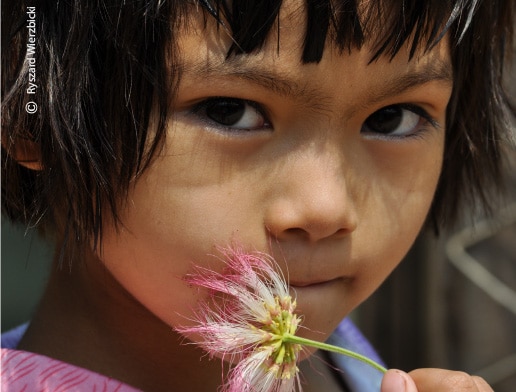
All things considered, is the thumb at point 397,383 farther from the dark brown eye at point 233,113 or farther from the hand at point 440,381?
the dark brown eye at point 233,113

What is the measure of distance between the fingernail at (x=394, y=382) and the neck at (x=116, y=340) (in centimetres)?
30

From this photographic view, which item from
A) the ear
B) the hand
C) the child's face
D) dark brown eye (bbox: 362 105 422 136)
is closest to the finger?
the hand

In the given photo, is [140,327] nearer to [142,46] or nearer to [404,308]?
[142,46]

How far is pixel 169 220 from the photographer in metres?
0.93

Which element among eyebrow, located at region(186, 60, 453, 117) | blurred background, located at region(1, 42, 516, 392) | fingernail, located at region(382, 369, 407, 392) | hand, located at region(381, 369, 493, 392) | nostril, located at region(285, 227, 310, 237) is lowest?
blurred background, located at region(1, 42, 516, 392)

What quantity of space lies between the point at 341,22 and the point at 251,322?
0.31 metres

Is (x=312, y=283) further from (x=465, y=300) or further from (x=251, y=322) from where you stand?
(x=465, y=300)

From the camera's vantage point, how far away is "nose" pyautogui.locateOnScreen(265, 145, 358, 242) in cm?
90

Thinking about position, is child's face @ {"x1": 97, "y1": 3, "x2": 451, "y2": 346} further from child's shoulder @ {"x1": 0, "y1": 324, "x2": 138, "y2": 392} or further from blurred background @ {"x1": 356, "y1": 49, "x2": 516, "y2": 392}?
blurred background @ {"x1": 356, "y1": 49, "x2": 516, "y2": 392}

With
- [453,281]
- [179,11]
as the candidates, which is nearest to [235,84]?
[179,11]

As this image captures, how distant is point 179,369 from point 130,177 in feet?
0.95

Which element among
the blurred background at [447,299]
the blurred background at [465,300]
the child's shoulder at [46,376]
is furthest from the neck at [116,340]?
the blurred background at [465,300]

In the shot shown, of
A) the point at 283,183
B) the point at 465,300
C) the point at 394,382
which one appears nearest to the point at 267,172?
the point at 283,183

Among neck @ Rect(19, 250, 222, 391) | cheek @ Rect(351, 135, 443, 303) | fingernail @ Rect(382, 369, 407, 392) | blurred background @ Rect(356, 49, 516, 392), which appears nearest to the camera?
fingernail @ Rect(382, 369, 407, 392)
